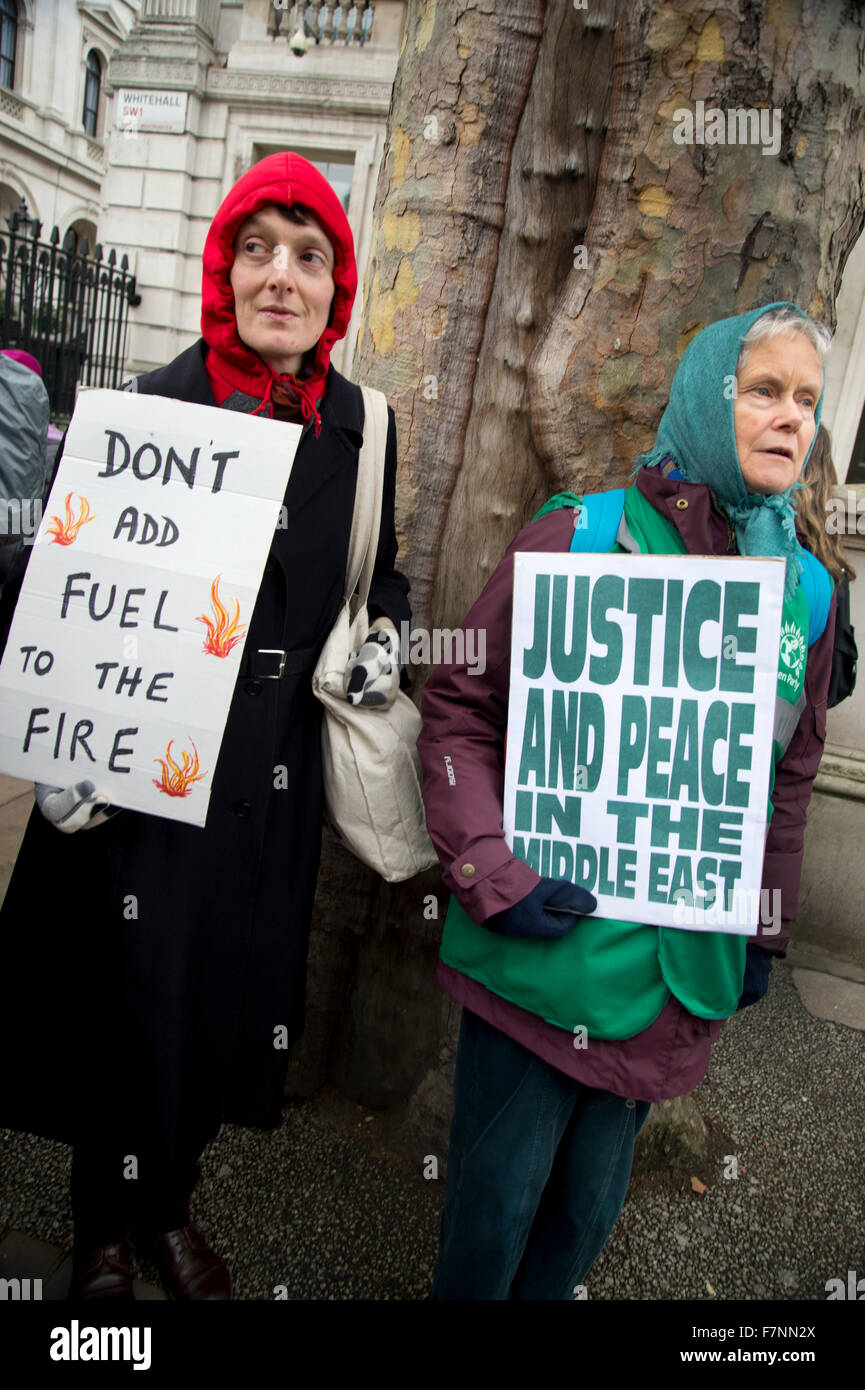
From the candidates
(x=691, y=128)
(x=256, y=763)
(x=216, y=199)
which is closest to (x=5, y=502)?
(x=256, y=763)

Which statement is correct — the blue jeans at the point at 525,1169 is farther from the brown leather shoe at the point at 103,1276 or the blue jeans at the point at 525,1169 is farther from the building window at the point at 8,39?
the building window at the point at 8,39

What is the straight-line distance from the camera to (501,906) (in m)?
1.48

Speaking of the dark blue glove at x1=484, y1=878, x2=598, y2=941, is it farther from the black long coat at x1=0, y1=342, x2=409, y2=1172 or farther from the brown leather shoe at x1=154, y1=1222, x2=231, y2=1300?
the brown leather shoe at x1=154, y1=1222, x2=231, y2=1300

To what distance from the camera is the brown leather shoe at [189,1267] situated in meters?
2.10

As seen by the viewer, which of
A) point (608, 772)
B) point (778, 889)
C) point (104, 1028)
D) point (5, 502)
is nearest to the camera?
point (608, 772)

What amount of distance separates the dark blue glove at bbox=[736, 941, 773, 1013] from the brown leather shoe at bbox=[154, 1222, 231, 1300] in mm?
1481

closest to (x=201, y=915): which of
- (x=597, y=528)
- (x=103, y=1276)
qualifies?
(x=103, y=1276)

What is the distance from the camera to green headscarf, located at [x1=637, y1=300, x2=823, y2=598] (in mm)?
1562

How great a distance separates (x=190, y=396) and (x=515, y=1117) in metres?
1.60

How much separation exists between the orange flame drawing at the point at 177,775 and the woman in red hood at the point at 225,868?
0.45ft

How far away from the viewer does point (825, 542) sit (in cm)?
188

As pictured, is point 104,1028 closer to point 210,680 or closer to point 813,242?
point 210,680

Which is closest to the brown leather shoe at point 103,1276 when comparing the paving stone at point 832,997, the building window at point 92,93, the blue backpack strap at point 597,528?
the blue backpack strap at point 597,528

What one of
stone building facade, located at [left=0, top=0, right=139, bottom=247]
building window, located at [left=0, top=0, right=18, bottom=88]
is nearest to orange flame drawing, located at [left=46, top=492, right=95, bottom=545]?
stone building facade, located at [left=0, top=0, right=139, bottom=247]
